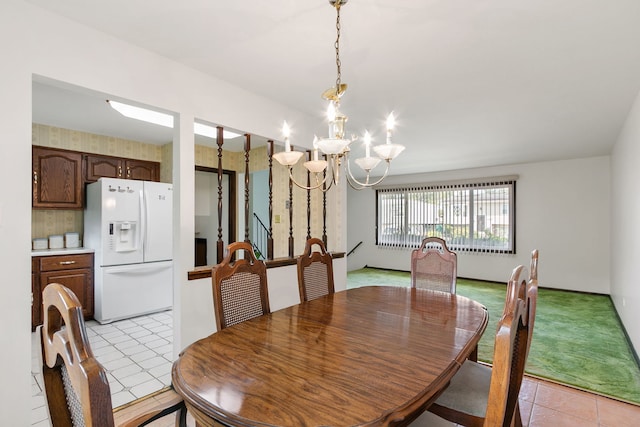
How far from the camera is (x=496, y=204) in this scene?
6.05m

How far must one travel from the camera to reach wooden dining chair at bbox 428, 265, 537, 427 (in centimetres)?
74

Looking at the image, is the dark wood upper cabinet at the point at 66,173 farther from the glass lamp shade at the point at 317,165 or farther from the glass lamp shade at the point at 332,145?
the glass lamp shade at the point at 332,145

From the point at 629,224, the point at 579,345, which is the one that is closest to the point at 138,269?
the point at 579,345

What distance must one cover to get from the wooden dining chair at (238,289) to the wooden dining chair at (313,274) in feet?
1.06

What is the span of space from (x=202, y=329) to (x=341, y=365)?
1.59 metres

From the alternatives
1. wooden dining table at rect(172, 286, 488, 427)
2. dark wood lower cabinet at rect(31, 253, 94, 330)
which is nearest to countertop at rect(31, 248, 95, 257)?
dark wood lower cabinet at rect(31, 253, 94, 330)

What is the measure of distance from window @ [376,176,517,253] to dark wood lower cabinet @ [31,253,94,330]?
5.76 meters

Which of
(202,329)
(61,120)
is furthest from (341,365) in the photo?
(61,120)

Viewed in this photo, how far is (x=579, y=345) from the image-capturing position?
10.3 ft

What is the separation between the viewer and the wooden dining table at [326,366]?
88 cm

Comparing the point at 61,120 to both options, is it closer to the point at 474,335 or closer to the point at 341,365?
the point at 341,365

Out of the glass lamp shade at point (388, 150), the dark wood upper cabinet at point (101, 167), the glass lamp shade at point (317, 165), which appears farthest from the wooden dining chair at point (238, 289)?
the dark wood upper cabinet at point (101, 167)

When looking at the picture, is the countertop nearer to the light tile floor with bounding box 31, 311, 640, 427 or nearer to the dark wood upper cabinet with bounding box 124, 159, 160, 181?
the light tile floor with bounding box 31, 311, 640, 427

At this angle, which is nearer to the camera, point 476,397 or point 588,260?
point 476,397
